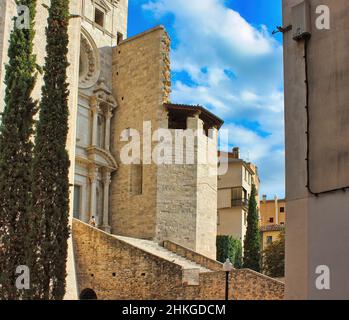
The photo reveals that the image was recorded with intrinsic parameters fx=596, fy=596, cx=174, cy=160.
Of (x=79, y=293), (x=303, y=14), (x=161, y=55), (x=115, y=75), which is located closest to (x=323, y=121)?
(x=303, y=14)

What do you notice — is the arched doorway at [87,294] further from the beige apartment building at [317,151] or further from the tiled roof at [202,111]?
the beige apartment building at [317,151]

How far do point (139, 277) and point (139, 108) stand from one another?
11.2 m

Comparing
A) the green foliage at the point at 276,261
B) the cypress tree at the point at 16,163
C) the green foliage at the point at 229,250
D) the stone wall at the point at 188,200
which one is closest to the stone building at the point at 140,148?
the stone wall at the point at 188,200

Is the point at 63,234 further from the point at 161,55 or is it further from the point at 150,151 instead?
the point at 161,55

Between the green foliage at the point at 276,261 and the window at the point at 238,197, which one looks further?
the window at the point at 238,197

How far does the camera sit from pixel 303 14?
9.54 meters

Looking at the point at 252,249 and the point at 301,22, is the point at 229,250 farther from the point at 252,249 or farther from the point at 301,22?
the point at 301,22

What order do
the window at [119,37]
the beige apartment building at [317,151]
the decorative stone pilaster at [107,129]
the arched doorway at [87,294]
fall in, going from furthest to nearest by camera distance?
the window at [119,37]
the decorative stone pilaster at [107,129]
the arched doorway at [87,294]
the beige apartment building at [317,151]

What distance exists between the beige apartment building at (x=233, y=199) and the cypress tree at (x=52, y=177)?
2793 centimetres

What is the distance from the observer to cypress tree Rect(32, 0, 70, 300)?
596 inches

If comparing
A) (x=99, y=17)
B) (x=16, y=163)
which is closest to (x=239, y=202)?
(x=99, y=17)

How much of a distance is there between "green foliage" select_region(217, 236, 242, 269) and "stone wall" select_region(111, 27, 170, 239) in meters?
8.38

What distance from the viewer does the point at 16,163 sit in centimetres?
1519

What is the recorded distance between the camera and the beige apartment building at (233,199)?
43.4 meters
